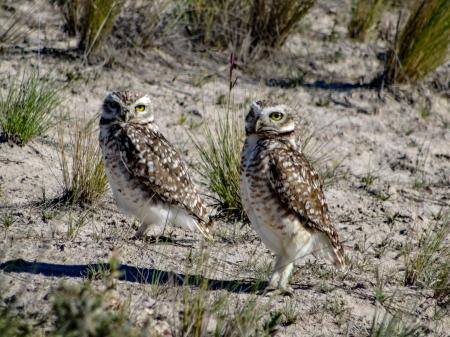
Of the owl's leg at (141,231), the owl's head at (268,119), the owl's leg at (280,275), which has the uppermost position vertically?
the owl's head at (268,119)

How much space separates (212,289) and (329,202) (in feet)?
7.98

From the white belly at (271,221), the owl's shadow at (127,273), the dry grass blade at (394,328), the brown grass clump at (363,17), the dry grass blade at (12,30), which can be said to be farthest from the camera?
the brown grass clump at (363,17)

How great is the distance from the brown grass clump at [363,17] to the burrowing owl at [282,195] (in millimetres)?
5076

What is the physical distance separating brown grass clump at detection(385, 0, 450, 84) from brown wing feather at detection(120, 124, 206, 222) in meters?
3.87

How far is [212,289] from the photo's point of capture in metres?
5.84

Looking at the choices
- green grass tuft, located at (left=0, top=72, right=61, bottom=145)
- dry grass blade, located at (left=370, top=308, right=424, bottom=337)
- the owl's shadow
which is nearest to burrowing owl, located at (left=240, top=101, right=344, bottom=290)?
the owl's shadow

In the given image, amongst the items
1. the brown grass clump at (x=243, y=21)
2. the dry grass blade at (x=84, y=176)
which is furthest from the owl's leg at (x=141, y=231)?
the brown grass clump at (x=243, y=21)

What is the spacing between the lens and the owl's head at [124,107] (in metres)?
6.61

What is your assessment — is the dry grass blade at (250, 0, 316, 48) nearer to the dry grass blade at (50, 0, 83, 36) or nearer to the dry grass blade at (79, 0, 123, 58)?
the dry grass blade at (79, 0, 123, 58)

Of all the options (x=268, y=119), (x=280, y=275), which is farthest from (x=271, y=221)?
(x=268, y=119)

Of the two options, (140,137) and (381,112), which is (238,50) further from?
(140,137)

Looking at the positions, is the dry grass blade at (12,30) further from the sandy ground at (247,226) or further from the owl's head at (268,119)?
the owl's head at (268,119)

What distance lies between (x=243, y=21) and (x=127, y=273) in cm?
477

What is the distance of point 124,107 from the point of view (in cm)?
661
